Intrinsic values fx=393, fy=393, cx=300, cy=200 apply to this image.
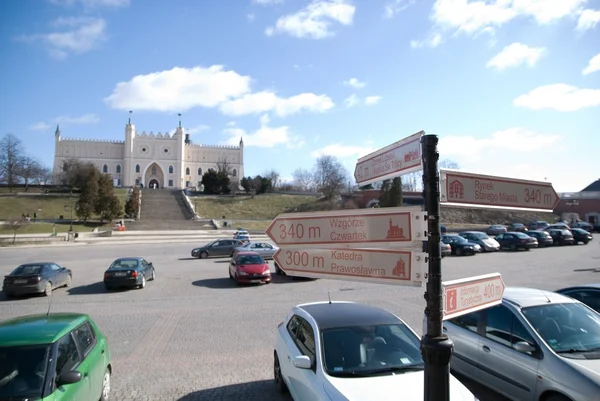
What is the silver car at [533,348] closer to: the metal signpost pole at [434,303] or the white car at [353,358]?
the white car at [353,358]

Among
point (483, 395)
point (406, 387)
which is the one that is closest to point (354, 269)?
point (406, 387)

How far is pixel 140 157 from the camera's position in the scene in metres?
114

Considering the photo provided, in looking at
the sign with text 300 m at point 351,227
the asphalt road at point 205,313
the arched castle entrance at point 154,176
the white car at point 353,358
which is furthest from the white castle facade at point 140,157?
the sign with text 300 m at point 351,227

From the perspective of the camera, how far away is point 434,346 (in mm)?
2789

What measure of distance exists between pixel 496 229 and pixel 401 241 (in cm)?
5200

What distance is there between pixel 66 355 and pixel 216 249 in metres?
25.0

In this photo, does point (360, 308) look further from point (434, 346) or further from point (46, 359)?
point (46, 359)

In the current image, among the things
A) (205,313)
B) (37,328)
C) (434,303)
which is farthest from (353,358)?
(205,313)

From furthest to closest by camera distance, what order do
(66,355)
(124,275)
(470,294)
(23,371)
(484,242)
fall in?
(484,242) → (124,275) → (66,355) → (23,371) → (470,294)

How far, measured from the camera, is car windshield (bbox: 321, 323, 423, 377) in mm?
4535

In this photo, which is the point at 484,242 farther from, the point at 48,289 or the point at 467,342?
the point at 48,289

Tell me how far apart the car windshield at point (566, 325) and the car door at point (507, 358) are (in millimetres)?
245

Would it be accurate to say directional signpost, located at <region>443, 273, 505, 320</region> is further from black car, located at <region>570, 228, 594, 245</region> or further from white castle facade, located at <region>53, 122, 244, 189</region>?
white castle facade, located at <region>53, 122, 244, 189</region>

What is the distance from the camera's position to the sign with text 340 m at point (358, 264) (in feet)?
9.78
